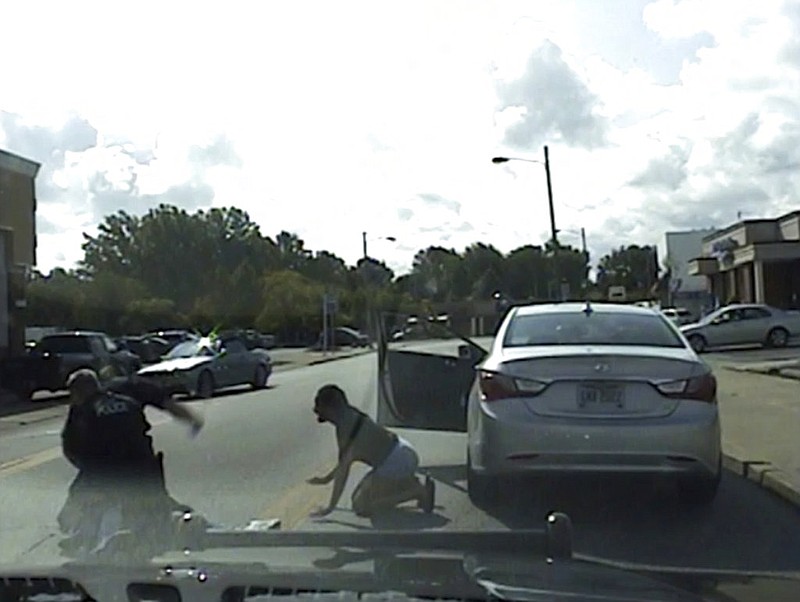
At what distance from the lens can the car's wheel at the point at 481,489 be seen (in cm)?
969

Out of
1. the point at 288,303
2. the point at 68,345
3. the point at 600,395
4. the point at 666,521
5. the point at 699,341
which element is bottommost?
the point at 666,521

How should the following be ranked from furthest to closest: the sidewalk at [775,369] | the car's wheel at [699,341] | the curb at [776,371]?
the car's wheel at [699,341] < the sidewalk at [775,369] < the curb at [776,371]

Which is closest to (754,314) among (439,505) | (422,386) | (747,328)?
(747,328)

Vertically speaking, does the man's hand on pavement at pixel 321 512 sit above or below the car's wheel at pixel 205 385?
below

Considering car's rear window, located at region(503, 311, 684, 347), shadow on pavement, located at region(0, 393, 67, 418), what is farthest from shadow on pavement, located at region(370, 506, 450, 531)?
shadow on pavement, located at region(0, 393, 67, 418)

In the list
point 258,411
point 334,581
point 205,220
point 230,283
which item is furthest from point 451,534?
point 205,220

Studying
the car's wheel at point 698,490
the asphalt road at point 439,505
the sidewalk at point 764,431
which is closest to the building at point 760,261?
the sidewalk at point 764,431

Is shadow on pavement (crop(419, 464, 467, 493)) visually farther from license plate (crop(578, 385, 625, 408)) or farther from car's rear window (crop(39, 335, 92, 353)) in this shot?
car's rear window (crop(39, 335, 92, 353))

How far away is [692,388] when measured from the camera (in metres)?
8.97

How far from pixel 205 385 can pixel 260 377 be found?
3.08 metres

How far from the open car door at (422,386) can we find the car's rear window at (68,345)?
19003 mm

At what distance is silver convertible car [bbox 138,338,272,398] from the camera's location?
2534 cm

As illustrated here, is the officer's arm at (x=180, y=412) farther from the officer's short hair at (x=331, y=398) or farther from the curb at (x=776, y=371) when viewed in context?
the curb at (x=776, y=371)

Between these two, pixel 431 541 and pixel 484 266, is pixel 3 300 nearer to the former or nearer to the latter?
pixel 431 541
